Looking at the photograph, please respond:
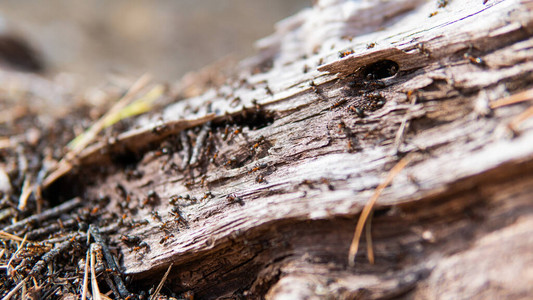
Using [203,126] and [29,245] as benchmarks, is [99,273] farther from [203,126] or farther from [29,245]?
[203,126]

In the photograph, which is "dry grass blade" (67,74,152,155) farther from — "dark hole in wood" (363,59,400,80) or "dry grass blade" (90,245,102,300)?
"dark hole in wood" (363,59,400,80)

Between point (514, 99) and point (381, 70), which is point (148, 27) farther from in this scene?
point (514, 99)

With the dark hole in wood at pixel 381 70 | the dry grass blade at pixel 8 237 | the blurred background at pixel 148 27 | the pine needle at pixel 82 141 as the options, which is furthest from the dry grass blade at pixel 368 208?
the blurred background at pixel 148 27

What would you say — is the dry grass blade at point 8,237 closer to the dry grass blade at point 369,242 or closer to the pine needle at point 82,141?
the pine needle at point 82,141

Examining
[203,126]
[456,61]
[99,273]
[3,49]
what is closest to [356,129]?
[456,61]

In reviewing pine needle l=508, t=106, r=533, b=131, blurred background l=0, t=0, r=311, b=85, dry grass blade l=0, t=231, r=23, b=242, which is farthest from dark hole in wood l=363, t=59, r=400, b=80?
blurred background l=0, t=0, r=311, b=85

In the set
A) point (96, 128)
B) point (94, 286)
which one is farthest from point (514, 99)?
point (96, 128)
